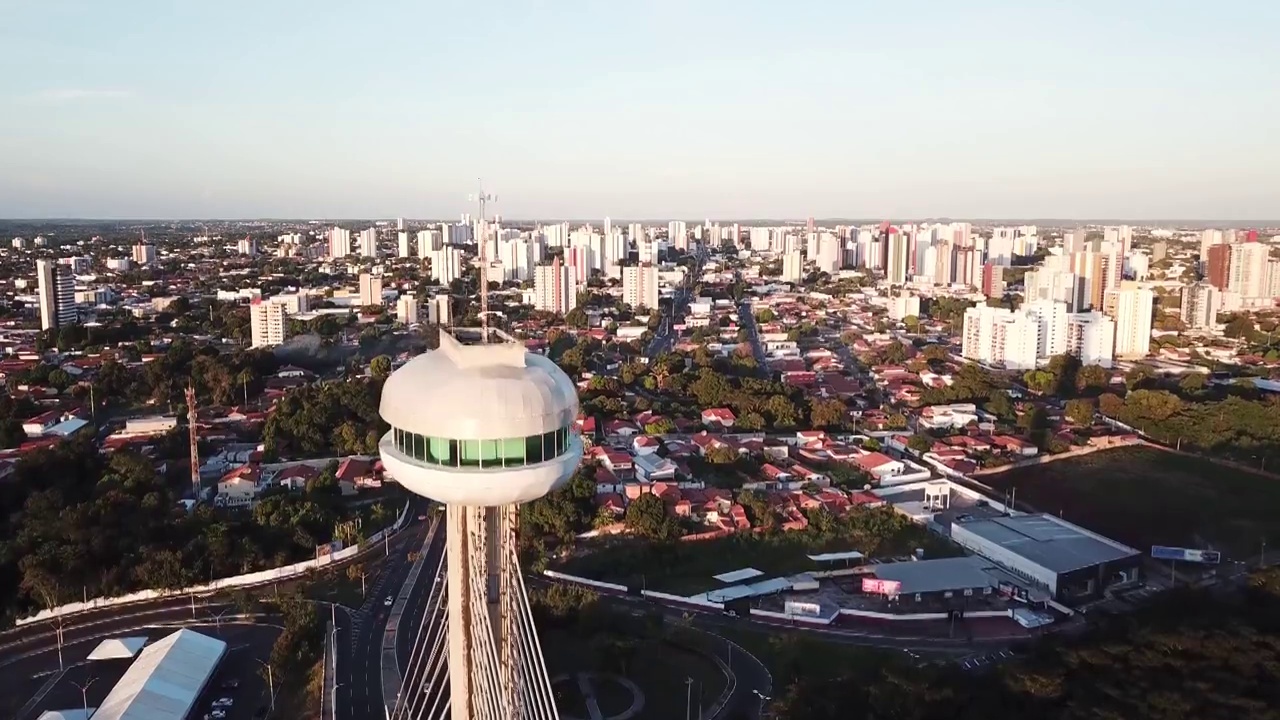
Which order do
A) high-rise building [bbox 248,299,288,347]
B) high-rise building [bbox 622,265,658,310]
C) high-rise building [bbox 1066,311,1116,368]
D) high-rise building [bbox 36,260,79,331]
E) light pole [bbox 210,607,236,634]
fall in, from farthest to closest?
high-rise building [bbox 622,265,658,310]
high-rise building [bbox 36,260,79,331]
high-rise building [bbox 248,299,288,347]
high-rise building [bbox 1066,311,1116,368]
light pole [bbox 210,607,236,634]

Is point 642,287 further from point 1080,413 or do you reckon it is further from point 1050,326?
point 1080,413

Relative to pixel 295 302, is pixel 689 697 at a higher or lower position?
lower

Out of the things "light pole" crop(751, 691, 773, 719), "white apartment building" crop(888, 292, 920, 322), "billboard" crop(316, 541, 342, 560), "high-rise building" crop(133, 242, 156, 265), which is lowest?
"light pole" crop(751, 691, 773, 719)

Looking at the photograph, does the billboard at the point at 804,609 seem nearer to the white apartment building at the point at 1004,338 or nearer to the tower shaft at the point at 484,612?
the tower shaft at the point at 484,612

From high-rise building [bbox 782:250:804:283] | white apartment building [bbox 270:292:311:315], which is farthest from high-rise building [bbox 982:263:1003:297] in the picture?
white apartment building [bbox 270:292:311:315]

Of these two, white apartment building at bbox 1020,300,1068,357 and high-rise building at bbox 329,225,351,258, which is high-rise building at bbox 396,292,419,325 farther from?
high-rise building at bbox 329,225,351,258

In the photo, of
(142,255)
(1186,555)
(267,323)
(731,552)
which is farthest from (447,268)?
(1186,555)

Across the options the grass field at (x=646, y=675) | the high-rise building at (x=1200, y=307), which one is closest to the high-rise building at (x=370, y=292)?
the grass field at (x=646, y=675)
